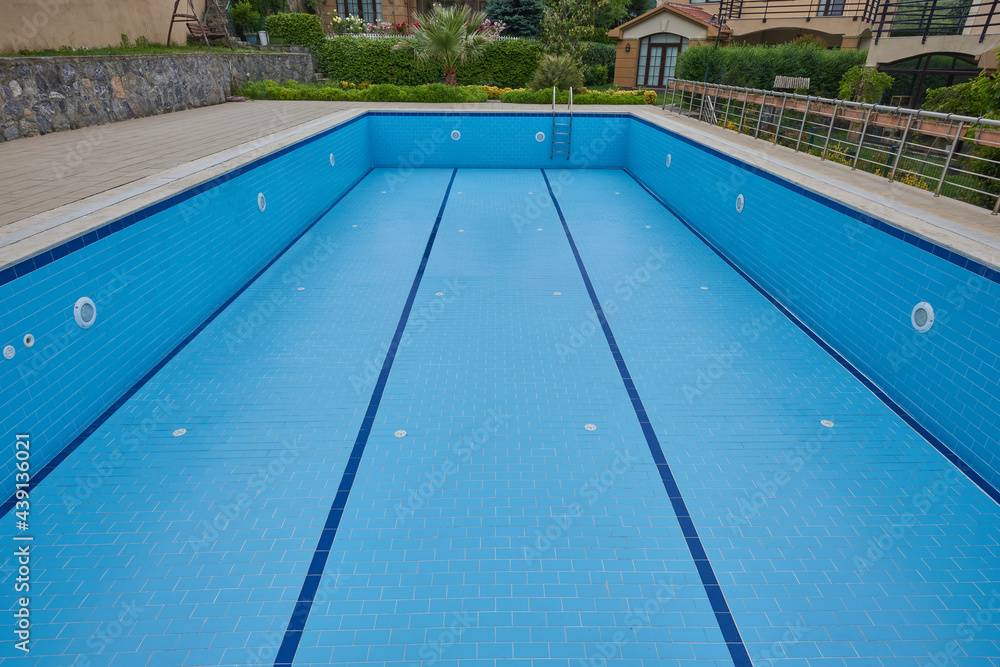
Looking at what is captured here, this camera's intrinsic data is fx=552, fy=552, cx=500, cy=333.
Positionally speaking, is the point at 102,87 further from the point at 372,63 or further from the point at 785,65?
the point at 785,65

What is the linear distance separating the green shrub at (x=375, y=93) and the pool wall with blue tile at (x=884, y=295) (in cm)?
723

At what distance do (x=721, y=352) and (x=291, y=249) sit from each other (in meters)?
4.49

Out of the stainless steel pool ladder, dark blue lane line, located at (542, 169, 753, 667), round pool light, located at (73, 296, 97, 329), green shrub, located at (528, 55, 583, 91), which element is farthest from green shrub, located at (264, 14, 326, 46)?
dark blue lane line, located at (542, 169, 753, 667)

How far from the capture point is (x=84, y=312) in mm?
3164

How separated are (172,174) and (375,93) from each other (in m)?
7.75

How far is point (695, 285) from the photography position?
5.13m

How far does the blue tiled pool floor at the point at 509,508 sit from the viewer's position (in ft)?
6.88

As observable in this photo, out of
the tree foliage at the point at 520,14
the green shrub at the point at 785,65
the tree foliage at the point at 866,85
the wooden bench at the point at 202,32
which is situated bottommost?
the tree foliage at the point at 866,85
